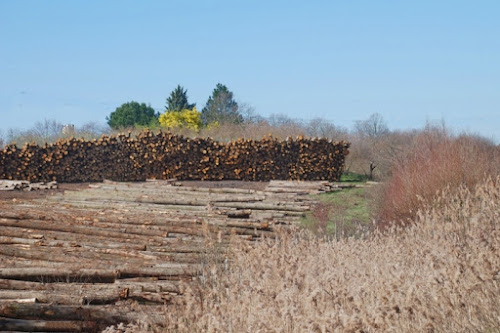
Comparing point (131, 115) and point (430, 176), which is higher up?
point (131, 115)

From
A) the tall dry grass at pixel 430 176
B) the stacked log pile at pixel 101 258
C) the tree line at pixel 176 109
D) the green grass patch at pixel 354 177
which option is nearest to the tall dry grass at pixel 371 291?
the stacked log pile at pixel 101 258

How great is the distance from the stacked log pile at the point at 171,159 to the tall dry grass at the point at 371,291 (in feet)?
46.8

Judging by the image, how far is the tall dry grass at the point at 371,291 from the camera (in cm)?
543

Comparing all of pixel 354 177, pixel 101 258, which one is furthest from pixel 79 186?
pixel 101 258

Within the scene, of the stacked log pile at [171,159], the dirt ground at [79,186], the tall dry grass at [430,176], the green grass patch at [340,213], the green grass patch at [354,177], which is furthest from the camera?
the green grass patch at [354,177]

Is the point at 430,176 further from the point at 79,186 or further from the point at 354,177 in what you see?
the point at 79,186

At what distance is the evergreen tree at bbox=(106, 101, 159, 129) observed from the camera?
4941 cm

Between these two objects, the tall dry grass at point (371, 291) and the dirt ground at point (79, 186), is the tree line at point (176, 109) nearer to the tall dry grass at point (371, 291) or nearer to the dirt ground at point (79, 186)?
the dirt ground at point (79, 186)

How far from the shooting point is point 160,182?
20734 millimetres

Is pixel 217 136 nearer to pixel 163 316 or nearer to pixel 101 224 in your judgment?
pixel 101 224

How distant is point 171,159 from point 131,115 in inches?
1110

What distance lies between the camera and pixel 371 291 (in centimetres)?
577

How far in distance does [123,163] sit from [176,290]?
15257 mm

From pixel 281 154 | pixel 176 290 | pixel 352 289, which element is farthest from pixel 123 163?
pixel 352 289
